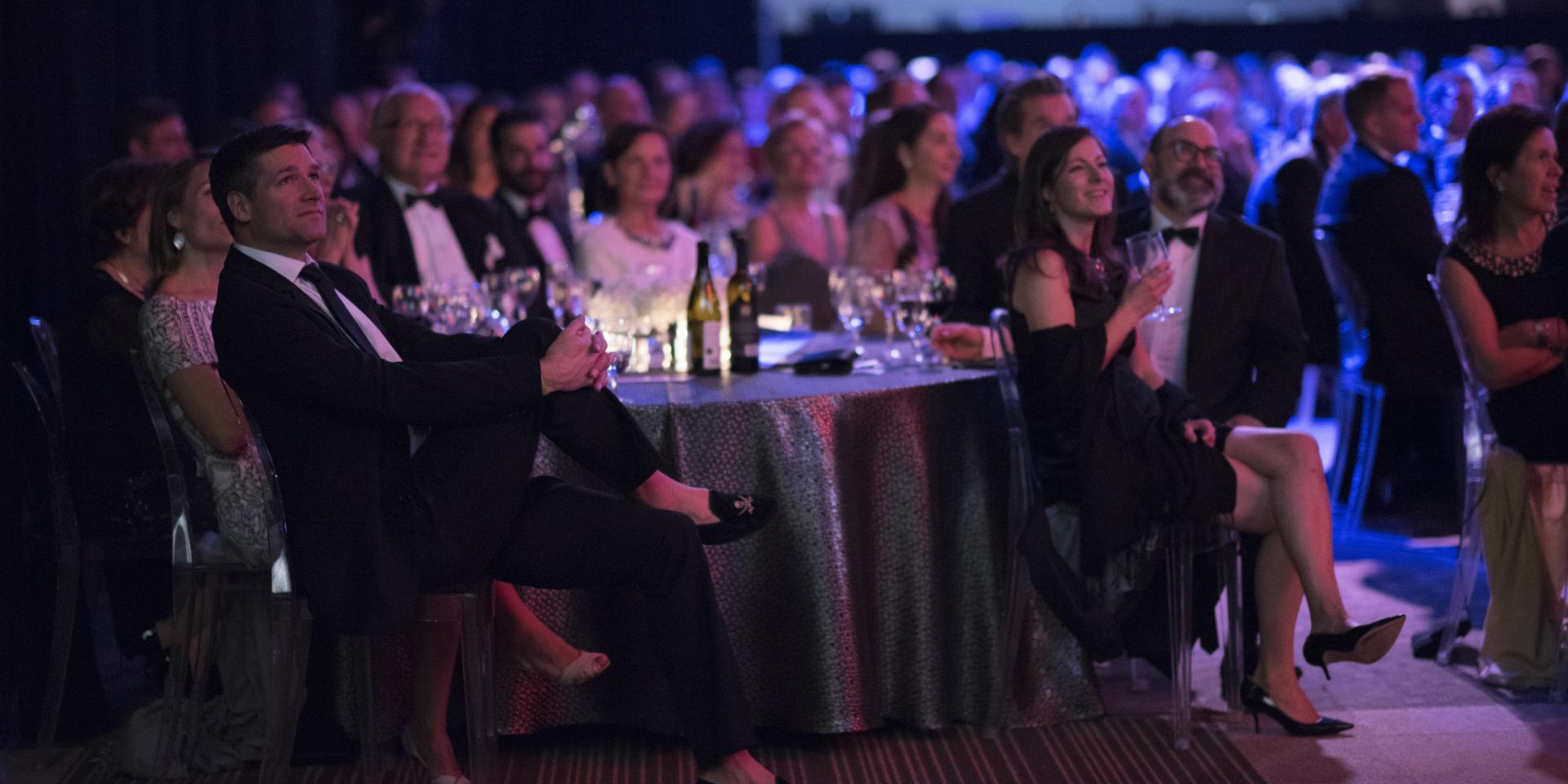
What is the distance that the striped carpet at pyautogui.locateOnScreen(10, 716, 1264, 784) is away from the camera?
3643mm

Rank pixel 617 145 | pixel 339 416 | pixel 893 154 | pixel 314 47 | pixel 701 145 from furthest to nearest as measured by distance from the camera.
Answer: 1. pixel 314 47
2. pixel 701 145
3. pixel 893 154
4. pixel 617 145
5. pixel 339 416

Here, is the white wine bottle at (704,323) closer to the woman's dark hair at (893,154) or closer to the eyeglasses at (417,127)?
the woman's dark hair at (893,154)

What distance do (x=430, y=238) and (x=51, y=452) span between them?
6.95 feet

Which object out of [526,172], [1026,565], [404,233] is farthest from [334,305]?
[526,172]

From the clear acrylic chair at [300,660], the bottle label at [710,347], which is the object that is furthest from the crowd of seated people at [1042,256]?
the bottle label at [710,347]

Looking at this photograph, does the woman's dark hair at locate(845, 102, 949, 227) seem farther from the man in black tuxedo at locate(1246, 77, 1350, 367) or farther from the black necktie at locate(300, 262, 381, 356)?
the black necktie at locate(300, 262, 381, 356)

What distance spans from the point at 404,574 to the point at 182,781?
99 centimetres

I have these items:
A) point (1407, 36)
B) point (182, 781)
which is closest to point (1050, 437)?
point (182, 781)

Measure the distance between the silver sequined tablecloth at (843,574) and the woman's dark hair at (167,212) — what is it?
0.90 metres

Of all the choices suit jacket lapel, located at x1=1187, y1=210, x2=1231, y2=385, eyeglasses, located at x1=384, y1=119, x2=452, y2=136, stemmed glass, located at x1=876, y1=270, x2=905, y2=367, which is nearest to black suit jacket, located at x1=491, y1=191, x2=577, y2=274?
eyeglasses, located at x1=384, y1=119, x2=452, y2=136

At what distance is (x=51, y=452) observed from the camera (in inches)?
152

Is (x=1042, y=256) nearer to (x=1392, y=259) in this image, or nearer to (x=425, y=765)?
(x=425, y=765)

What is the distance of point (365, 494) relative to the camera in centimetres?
312

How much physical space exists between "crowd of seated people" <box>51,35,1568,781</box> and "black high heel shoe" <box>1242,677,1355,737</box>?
0.01 metres
